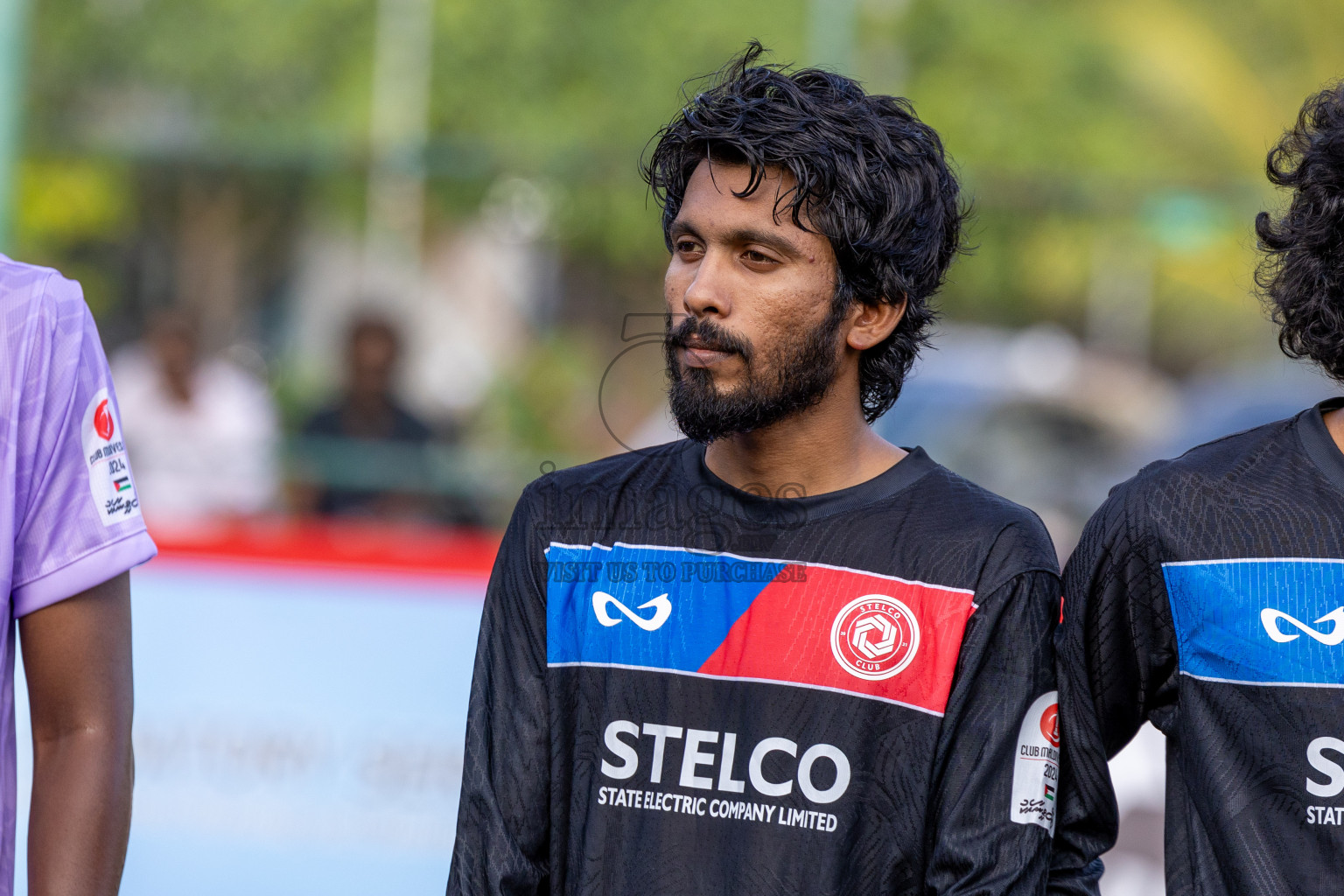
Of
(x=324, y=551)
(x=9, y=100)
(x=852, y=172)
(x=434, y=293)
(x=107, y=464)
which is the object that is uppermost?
(x=9, y=100)

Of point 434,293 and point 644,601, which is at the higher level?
point 434,293

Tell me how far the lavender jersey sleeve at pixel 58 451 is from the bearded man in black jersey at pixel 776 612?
666mm

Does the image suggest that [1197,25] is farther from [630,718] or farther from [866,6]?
[630,718]

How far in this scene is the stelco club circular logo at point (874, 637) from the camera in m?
2.35

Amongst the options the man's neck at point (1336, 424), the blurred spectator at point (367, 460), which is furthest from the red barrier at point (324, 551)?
the man's neck at point (1336, 424)

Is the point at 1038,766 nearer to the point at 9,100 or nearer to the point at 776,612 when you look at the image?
the point at 776,612

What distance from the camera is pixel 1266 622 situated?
7.57ft

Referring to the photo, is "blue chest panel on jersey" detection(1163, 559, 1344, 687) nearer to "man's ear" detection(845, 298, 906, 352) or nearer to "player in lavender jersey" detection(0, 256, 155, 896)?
"man's ear" detection(845, 298, 906, 352)

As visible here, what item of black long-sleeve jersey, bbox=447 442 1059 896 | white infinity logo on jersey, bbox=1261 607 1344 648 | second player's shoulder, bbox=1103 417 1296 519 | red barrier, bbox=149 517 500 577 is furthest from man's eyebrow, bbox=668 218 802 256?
red barrier, bbox=149 517 500 577

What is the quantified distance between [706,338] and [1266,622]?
935mm

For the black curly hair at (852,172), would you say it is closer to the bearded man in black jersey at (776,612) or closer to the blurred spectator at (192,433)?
the bearded man in black jersey at (776,612)

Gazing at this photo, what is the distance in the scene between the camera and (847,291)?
101 inches

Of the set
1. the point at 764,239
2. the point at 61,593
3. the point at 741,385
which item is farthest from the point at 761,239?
the point at 61,593

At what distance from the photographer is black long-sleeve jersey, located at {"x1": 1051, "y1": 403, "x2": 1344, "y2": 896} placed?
2.25 metres
